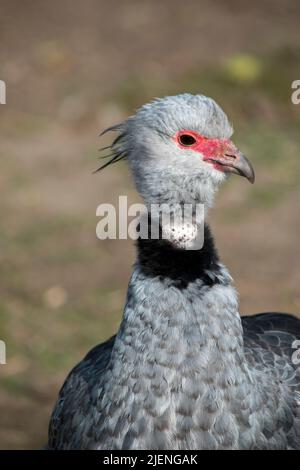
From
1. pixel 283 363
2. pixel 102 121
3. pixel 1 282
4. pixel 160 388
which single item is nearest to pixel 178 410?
pixel 160 388

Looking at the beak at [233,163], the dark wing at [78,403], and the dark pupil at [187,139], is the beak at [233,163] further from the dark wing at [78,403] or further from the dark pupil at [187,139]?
the dark wing at [78,403]

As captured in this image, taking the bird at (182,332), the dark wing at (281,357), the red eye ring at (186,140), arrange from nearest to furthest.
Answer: the bird at (182,332)
the red eye ring at (186,140)
the dark wing at (281,357)

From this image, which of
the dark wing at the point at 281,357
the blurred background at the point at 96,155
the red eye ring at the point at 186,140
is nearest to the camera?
the red eye ring at the point at 186,140

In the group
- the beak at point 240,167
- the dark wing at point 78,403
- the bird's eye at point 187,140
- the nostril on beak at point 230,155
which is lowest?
the dark wing at point 78,403

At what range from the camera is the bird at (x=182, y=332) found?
12.1 feet

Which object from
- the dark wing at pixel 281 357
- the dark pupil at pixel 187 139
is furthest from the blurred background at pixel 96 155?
the dark pupil at pixel 187 139

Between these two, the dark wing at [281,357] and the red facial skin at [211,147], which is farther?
the dark wing at [281,357]

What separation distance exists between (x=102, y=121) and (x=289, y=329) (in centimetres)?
528

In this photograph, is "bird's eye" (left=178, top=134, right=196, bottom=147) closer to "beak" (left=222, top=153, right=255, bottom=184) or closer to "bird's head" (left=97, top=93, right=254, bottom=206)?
"bird's head" (left=97, top=93, right=254, bottom=206)

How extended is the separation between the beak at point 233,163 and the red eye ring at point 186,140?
0.36 ft

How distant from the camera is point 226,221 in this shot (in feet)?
26.5

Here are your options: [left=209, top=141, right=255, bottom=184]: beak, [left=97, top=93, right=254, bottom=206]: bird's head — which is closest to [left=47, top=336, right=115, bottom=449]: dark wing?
[left=97, top=93, right=254, bottom=206]: bird's head

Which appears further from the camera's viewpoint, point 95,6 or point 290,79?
point 95,6
